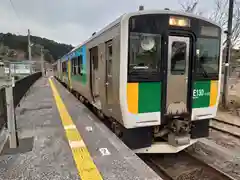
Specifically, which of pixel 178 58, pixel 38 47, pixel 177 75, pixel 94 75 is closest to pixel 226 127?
pixel 177 75

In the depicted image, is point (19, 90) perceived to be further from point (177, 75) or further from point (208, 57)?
point (208, 57)

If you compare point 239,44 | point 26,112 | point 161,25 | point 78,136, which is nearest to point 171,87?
point 161,25

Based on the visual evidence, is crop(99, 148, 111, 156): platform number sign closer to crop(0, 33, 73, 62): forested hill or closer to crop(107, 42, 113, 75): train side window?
crop(107, 42, 113, 75): train side window

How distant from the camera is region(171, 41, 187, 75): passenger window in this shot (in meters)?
4.34

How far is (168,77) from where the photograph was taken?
430 cm

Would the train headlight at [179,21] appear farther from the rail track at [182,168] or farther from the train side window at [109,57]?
the rail track at [182,168]

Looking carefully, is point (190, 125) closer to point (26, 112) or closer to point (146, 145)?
point (146, 145)

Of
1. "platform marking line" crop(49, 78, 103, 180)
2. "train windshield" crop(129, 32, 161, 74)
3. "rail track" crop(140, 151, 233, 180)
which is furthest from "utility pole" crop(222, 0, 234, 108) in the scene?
"platform marking line" crop(49, 78, 103, 180)

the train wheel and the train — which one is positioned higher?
the train

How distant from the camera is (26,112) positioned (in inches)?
279

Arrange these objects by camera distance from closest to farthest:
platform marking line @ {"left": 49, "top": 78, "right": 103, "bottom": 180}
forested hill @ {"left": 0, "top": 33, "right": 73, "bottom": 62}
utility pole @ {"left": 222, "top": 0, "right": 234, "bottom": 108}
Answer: platform marking line @ {"left": 49, "top": 78, "right": 103, "bottom": 180} → utility pole @ {"left": 222, "top": 0, "right": 234, "bottom": 108} → forested hill @ {"left": 0, "top": 33, "right": 73, "bottom": 62}

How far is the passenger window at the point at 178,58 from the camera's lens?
434 cm

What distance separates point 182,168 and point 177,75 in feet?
6.55

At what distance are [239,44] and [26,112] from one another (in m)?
13.6
